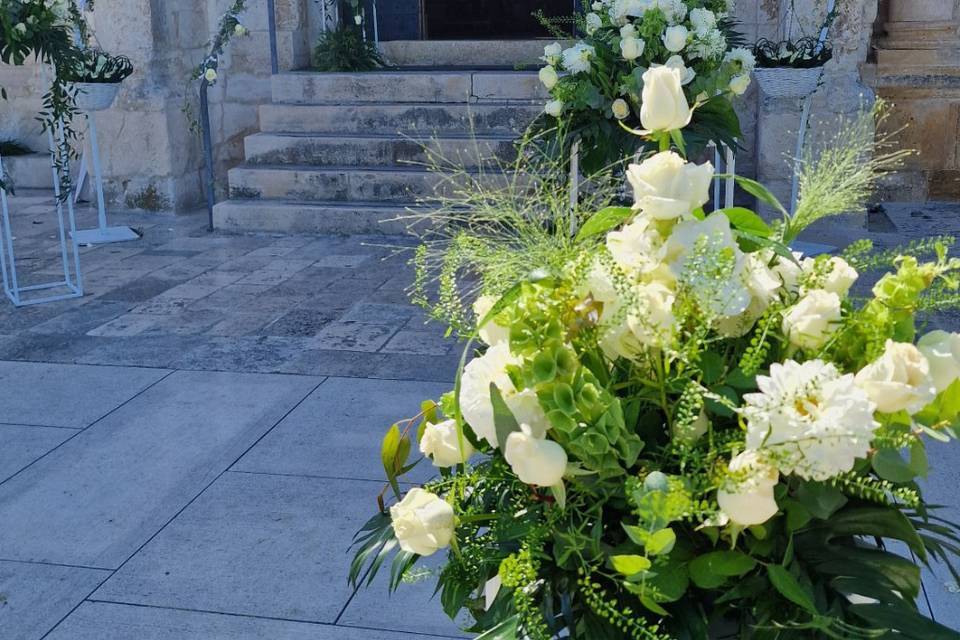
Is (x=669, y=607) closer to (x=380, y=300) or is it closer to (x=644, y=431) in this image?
(x=644, y=431)

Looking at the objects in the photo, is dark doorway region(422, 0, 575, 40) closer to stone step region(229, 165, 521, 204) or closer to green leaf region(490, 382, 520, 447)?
stone step region(229, 165, 521, 204)

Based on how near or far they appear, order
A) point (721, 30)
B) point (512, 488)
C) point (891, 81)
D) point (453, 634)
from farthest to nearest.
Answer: point (891, 81), point (721, 30), point (453, 634), point (512, 488)

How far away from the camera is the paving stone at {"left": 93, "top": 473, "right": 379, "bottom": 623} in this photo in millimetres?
3020

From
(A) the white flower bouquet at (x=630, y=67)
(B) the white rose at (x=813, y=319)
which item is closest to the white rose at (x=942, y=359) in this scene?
(B) the white rose at (x=813, y=319)

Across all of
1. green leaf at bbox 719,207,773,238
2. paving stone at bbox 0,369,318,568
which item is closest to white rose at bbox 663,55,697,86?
paving stone at bbox 0,369,318,568

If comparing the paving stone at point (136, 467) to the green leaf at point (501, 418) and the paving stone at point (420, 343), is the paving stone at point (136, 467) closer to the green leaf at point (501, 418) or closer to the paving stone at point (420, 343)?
the paving stone at point (420, 343)

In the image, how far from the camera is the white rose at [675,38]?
4500mm

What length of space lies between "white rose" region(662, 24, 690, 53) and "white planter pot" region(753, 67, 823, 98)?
7.01 feet

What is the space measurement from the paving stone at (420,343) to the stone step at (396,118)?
9.05 feet

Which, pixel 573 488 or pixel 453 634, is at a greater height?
pixel 573 488

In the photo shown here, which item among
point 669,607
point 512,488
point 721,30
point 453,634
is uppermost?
point 721,30

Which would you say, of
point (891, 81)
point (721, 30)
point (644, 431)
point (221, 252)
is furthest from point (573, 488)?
point (891, 81)

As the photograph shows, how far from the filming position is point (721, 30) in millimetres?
5117

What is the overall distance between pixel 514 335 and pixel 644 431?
0.70ft
